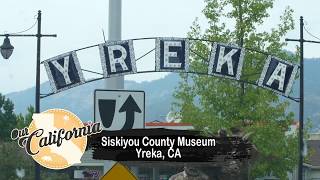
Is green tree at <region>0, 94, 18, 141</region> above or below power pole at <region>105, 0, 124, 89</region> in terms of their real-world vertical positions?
below

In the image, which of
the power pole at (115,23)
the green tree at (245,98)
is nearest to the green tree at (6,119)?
the green tree at (245,98)

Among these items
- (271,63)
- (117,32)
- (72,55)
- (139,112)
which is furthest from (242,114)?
(139,112)

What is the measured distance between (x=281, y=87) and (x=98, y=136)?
7000 mm

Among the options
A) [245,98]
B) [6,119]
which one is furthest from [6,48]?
[6,119]

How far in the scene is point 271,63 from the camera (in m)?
18.5

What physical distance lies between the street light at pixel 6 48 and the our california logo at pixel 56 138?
979 centimetres

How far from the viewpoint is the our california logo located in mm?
12883

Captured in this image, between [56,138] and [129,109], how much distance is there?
249cm

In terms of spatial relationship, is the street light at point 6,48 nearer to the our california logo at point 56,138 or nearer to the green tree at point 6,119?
the our california logo at point 56,138

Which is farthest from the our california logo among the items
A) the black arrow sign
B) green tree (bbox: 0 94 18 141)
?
green tree (bbox: 0 94 18 141)

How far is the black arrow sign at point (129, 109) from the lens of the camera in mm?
10680

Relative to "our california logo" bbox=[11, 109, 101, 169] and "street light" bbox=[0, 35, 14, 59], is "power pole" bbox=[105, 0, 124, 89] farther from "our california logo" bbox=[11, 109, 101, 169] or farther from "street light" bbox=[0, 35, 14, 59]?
"street light" bbox=[0, 35, 14, 59]

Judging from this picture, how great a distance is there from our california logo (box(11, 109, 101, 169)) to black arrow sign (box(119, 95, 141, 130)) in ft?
6.92

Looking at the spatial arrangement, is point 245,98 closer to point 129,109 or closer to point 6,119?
point 129,109
